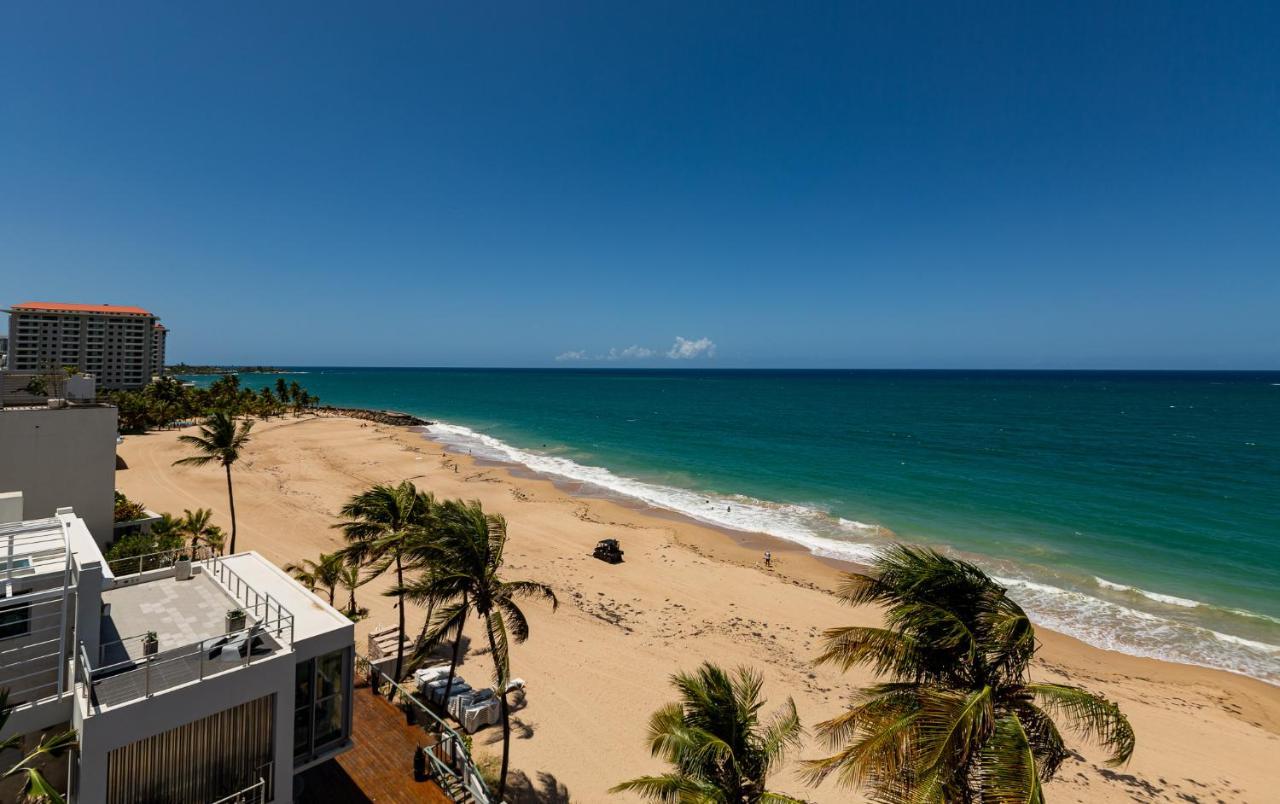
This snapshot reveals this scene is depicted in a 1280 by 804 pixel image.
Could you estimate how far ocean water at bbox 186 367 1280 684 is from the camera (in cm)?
2672

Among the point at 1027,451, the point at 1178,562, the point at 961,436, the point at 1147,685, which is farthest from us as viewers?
the point at 961,436

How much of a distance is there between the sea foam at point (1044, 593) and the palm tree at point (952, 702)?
20901 millimetres

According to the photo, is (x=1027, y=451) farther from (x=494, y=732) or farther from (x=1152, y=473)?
(x=494, y=732)

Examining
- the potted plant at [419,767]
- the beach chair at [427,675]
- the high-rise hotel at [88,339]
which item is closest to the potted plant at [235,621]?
the potted plant at [419,767]

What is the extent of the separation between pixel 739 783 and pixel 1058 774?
41.5 feet

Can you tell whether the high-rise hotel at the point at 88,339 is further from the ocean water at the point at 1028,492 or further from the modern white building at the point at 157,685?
the modern white building at the point at 157,685

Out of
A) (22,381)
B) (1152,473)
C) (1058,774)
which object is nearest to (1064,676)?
(1058,774)

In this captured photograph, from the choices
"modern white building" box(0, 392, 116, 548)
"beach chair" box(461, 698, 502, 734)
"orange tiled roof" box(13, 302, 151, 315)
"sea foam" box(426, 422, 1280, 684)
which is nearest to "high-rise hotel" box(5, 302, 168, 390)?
"orange tiled roof" box(13, 302, 151, 315)

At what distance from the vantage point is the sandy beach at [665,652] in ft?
50.5

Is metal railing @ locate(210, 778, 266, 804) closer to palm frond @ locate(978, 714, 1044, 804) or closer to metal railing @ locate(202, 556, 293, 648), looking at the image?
metal railing @ locate(202, 556, 293, 648)

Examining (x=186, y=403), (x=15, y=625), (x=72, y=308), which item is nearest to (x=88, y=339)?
(x=72, y=308)

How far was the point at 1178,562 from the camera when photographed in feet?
103

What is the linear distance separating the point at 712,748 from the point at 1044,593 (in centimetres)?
2724

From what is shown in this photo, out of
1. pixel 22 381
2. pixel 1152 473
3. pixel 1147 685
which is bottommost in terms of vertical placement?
pixel 1147 685
